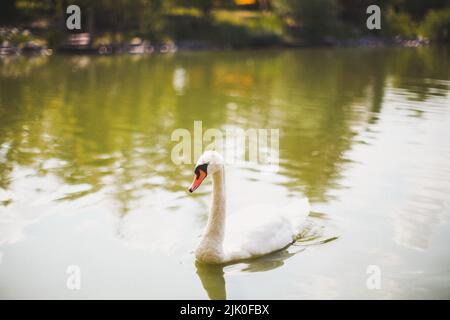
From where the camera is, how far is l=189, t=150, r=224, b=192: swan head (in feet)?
21.5

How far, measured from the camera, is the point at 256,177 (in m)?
10.4

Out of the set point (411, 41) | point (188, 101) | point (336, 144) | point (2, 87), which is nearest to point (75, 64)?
point (2, 87)

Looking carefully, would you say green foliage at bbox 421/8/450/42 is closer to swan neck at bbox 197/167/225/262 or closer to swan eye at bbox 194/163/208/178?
swan neck at bbox 197/167/225/262

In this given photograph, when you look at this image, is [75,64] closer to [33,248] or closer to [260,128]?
[260,128]

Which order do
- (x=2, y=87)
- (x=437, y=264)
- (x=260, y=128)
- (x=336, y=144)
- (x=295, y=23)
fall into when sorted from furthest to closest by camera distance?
1. (x=295, y=23)
2. (x=2, y=87)
3. (x=260, y=128)
4. (x=336, y=144)
5. (x=437, y=264)

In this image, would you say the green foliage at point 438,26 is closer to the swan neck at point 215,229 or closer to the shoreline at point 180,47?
the shoreline at point 180,47

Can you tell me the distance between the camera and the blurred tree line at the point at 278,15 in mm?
43094

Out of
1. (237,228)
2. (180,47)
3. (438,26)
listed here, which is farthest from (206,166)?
(438,26)

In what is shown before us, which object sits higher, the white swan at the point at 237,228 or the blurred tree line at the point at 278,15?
the blurred tree line at the point at 278,15

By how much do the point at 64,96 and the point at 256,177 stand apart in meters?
11.2

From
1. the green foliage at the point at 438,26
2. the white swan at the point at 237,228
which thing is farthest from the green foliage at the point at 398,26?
the white swan at the point at 237,228

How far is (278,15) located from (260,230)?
53215mm

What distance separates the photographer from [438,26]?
5509cm

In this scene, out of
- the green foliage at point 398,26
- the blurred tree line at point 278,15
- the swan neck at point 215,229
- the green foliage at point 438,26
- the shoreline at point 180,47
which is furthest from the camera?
the green foliage at point 398,26
